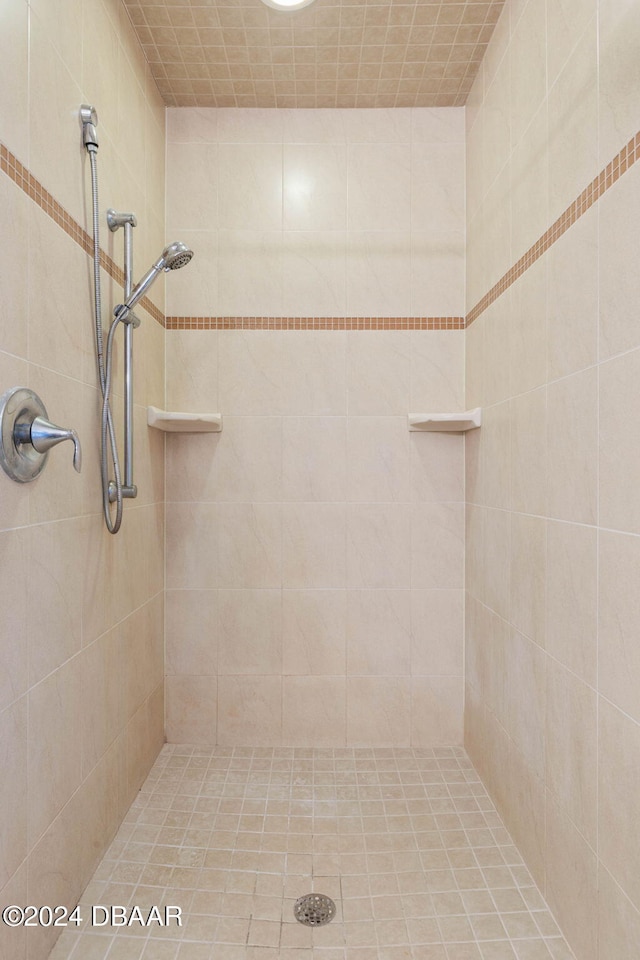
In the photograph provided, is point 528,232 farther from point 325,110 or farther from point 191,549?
point 191,549

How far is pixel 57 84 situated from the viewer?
4.70 ft

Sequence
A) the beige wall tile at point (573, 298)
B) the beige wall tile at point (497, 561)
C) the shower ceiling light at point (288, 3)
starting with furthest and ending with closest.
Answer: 1. the beige wall tile at point (497, 561)
2. the shower ceiling light at point (288, 3)
3. the beige wall tile at point (573, 298)

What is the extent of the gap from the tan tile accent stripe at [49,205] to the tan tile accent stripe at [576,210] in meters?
1.25

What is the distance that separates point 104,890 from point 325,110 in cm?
286

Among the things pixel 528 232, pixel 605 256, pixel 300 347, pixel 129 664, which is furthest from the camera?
A: pixel 300 347

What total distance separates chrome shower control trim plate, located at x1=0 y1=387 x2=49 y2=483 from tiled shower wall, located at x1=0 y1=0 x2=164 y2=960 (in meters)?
0.03

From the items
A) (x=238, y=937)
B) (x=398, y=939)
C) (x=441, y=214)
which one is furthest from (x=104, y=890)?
(x=441, y=214)

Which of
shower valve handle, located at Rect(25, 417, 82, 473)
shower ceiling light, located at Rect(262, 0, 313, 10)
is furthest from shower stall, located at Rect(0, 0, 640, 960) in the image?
shower ceiling light, located at Rect(262, 0, 313, 10)

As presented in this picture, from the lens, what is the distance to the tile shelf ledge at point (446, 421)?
223 centimetres

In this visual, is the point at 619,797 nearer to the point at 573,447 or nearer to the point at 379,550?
the point at 573,447

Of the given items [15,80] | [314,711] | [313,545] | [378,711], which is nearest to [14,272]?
[15,80]

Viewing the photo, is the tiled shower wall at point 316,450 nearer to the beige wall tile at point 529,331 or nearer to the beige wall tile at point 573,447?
the beige wall tile at point 529,331

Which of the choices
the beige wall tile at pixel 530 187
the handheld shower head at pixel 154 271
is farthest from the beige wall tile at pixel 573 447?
the handheld shower head at pixel 154 271

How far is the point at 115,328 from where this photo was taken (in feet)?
5.81
